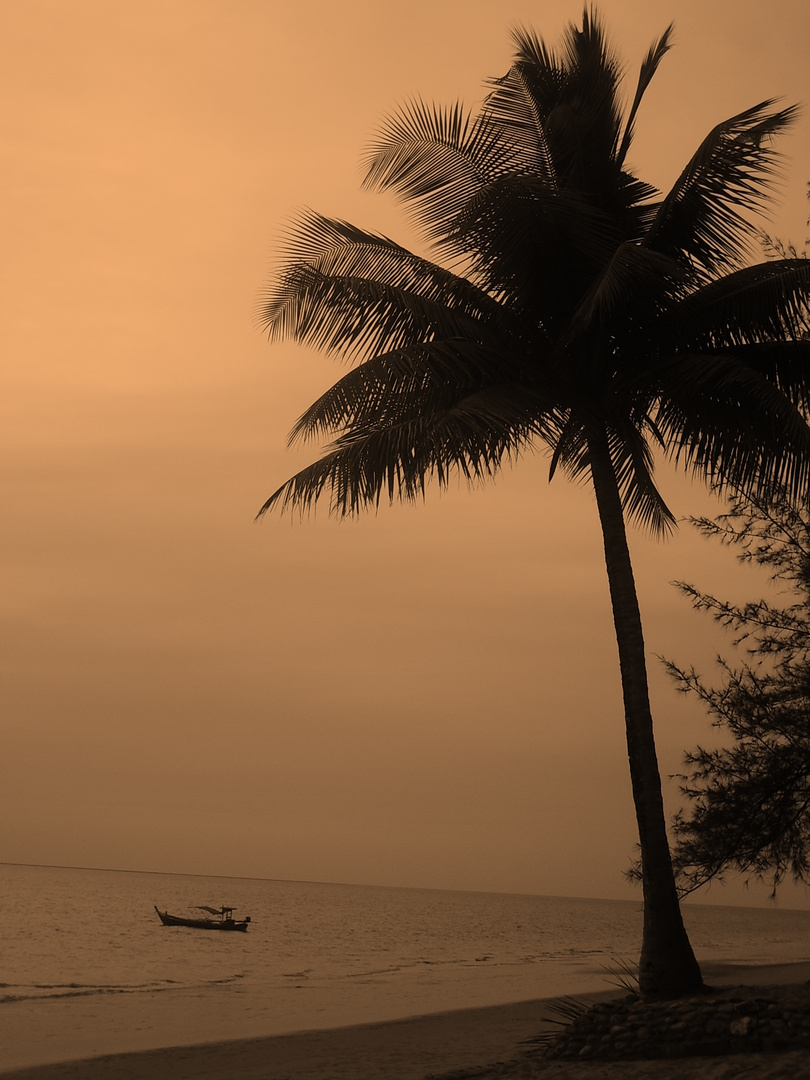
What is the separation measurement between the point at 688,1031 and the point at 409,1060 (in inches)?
158

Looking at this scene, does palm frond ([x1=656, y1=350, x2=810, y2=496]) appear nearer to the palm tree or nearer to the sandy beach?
the palm tree

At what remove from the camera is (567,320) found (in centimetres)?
1243

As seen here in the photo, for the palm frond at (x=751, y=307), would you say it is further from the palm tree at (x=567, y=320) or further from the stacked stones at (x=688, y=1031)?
the stacked stones at (x=688, y=1031)

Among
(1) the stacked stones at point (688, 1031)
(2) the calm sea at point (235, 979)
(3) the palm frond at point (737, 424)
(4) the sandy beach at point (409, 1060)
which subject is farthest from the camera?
(2) the calm sea at point (235, 979)

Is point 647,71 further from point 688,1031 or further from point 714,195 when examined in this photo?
point 688,1031

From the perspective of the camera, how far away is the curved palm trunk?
1066cm

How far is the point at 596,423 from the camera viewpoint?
12.3 metres

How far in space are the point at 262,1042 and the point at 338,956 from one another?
95.9ft

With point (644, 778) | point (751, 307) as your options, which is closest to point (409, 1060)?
point (644, 778)

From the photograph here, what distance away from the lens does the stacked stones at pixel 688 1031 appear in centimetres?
763

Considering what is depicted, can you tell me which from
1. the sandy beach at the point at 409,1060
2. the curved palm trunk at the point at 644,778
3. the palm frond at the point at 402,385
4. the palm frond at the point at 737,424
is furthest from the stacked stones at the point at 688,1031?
the palm frond at the point at 402,385

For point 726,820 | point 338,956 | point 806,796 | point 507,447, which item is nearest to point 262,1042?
point 726,820

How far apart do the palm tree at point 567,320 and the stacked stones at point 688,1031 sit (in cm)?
265

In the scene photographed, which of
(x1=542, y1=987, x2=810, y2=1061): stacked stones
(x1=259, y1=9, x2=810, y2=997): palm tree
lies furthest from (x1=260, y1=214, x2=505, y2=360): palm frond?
(x1=542, y1=987, x2=810, y2=1061): stacked stones
